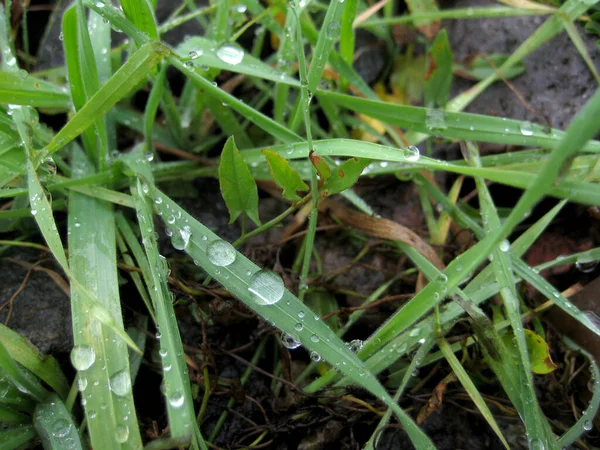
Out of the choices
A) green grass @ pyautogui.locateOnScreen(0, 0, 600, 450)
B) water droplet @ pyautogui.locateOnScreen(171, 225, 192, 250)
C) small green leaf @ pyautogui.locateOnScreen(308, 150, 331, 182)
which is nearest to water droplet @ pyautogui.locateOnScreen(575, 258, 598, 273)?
green grass @ pyautogui.locateOnScreen(0, 0, 600, 450)

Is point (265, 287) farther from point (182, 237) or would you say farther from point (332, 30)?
point (332, 30)

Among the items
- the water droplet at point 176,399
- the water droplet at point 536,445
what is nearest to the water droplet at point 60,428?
the water droplet at point 176,399

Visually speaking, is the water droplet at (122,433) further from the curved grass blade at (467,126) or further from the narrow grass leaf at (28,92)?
the curved grass blade at (467,126)

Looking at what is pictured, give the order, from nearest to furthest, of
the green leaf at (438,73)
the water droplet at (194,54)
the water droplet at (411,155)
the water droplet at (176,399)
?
the water droplet at (176,399), the water droplet at (411,155), the water droplet at (194,54), the green leaf at (438,73)

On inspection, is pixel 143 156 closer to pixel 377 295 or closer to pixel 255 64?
pixel 255 64

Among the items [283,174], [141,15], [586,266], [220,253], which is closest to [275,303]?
[220,253]

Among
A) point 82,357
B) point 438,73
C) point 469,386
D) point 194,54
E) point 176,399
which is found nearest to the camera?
point 176,399

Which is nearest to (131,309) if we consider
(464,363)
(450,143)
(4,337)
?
(4,337)
